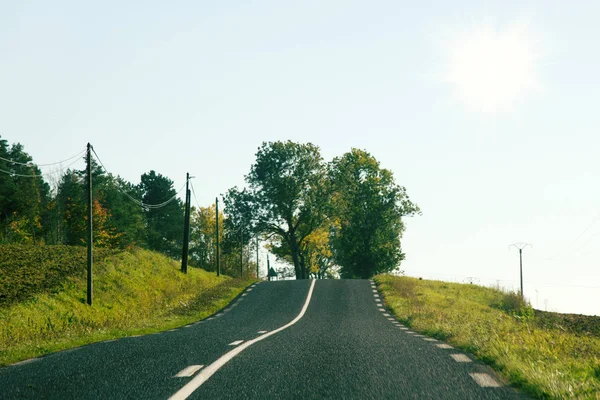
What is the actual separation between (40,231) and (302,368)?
2959 inches

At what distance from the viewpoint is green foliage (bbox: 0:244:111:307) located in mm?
27688

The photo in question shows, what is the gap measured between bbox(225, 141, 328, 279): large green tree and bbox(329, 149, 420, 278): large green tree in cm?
209

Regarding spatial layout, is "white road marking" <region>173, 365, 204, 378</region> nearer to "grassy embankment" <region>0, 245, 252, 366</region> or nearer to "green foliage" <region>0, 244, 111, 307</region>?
"grassy embankment" <region>0, 245, 252, 366</region>

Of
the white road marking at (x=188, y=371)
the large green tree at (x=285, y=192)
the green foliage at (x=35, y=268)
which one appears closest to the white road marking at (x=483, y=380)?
the white road marking at (x=188, y=371)

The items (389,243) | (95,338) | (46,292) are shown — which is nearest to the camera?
(95,338)

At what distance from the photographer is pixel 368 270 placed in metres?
68.6

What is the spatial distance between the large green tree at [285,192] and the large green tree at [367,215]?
2093mm

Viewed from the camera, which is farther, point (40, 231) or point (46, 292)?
point (40, 231)

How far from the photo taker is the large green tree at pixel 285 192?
6675 cm

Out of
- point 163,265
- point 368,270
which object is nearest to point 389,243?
point 368,270

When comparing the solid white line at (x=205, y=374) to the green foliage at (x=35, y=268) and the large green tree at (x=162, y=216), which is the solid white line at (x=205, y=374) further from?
the large green tree at (x=162, y=216)

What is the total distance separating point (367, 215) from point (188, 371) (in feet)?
204

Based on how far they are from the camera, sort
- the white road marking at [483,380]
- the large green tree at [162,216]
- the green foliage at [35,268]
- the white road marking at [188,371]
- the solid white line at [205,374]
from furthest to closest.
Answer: the large green tree at [162,216]
the green foliage at [35,268]
the white road marking at [188,371]
the white road marking at [483,380]
the solid white line at [205,374]

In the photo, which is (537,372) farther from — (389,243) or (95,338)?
(389,243)
